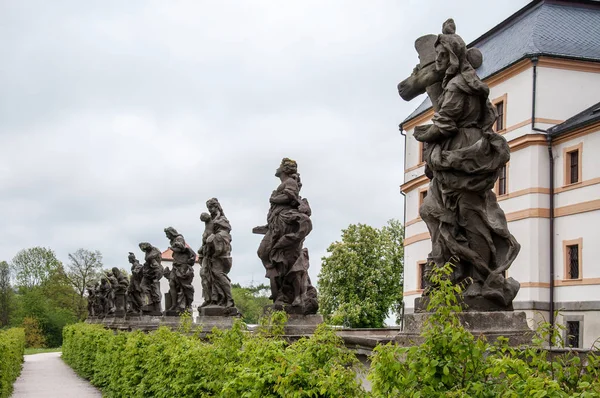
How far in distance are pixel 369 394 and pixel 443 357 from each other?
0.57 metres

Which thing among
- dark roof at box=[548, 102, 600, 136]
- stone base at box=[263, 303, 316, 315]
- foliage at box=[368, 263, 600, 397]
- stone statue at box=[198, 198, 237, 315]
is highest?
dark roof at box=[548, 102, 600, 136]

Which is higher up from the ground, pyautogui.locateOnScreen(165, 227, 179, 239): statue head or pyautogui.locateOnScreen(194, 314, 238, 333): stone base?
pyautogui.locateOnScreen(165, 227, 179, 239): statue head

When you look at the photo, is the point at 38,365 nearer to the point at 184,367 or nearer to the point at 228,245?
the point at 228,245

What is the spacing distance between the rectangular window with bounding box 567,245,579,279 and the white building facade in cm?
4

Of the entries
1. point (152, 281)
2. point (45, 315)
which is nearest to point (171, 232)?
point (152, 281)

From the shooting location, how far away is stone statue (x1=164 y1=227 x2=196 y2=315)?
72.4ft

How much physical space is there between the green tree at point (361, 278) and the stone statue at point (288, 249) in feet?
113

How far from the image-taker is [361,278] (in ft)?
160

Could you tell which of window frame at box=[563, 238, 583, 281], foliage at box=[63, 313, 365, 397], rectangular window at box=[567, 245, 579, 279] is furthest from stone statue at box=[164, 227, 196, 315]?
rectangular window at box=[567, 245, 579, 279]

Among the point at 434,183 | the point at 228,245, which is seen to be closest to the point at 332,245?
the point at 228,245

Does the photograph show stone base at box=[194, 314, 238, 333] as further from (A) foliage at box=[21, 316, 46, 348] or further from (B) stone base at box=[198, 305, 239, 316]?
(A) foliage at box=[21, 316, 46, 348]

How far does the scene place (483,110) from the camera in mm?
6898

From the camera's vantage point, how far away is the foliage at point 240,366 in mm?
4742

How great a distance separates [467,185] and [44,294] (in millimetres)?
66873
